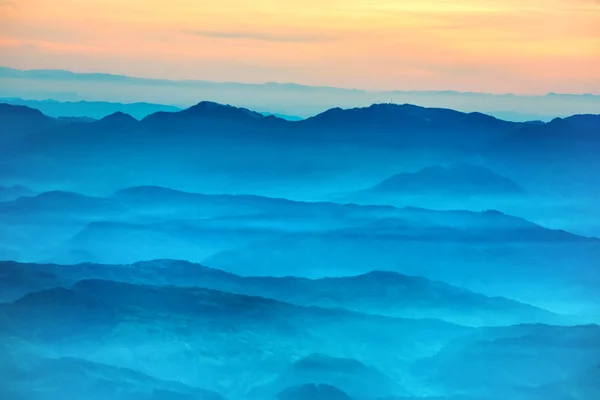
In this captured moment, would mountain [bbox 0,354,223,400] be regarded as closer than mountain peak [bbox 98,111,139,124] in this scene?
Yes

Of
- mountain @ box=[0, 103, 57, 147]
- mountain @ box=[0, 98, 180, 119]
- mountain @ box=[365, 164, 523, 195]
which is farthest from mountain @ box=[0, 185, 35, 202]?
mountain @ box=[365, 164, 523, 195]

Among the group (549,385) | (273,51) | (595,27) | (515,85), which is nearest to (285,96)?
(273,51)

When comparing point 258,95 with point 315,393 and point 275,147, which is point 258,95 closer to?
point 275,147

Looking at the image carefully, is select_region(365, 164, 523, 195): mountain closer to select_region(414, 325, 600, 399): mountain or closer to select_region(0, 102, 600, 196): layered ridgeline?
select_region(0, 102, 600, 196): layered ridgeline

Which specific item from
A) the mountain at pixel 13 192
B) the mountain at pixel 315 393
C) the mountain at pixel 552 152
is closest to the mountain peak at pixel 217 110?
the mountain at pixel 13 192

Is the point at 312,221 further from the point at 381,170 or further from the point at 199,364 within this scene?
the point at 199,364

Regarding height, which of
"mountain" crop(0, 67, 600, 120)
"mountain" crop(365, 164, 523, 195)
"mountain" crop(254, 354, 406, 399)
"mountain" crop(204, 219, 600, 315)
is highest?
"mountain" crop(0, 67, 600, 120)

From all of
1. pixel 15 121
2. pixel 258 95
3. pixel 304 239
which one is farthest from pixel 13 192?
pixel 304 239
